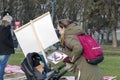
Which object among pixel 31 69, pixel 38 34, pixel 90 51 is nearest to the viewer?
pixel 90 51

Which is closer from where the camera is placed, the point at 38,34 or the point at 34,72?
the point at 34,72

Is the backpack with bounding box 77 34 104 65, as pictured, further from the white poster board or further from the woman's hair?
the white poster board

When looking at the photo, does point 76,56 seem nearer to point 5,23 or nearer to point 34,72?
point 34,72

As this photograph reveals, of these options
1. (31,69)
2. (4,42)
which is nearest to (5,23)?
(4,42)

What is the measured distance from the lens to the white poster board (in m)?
11.6

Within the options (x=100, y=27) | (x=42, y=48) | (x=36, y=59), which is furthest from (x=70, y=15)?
(x=36, y=59)

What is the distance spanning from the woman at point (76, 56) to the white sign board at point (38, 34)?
428cm

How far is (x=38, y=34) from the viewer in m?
11.8

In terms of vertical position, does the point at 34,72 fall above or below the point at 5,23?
below

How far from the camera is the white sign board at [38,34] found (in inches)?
455

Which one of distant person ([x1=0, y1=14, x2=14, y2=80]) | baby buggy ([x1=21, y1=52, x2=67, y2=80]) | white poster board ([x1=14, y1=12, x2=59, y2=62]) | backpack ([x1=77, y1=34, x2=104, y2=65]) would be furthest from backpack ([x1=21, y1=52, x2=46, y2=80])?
white poster board ([x1=14, y1=12, x2=59, y2=62])

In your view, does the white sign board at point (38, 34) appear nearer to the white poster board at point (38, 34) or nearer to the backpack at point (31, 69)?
the white poster board at point (38, 34)

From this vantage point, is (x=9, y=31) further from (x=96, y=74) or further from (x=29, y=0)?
(x=29, y=0)

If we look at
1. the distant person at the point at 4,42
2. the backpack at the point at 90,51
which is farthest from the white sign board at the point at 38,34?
the backpack at the point at 90,51
